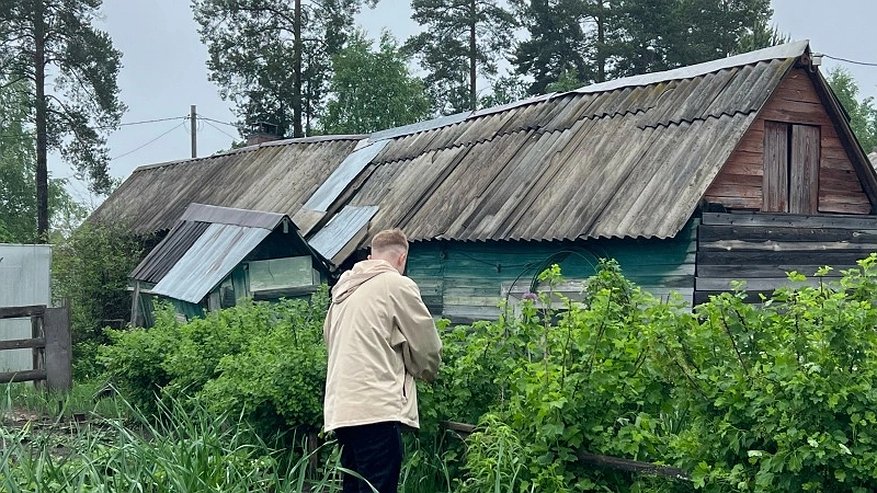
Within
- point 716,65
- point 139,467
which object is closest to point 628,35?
point 716,65

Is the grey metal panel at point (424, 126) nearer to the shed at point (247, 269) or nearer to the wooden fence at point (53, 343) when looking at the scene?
the shed at point (247, 269)

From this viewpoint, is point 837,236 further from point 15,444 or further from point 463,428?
point 15,444

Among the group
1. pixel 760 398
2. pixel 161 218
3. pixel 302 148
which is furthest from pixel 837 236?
pixel 161 218

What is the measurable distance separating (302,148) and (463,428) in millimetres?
16615

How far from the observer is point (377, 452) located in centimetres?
444

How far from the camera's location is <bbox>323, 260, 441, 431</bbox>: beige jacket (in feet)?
14.4

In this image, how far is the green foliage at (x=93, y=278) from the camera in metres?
17.0

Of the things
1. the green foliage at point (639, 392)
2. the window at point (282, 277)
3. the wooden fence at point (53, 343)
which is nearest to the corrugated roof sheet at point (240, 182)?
the window at point (282, 277)

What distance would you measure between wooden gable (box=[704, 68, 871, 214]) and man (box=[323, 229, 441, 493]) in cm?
718

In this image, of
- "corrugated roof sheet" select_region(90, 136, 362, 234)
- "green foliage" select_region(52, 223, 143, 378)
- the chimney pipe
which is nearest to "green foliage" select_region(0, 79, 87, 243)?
"corrugated roof sheet" select_region(90, 136, 362, 234)

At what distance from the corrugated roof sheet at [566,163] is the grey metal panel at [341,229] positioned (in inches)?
5.0

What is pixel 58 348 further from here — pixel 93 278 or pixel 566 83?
pixel 566 83

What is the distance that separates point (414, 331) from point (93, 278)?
13971mm

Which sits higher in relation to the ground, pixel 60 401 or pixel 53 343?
pixel 53 343
